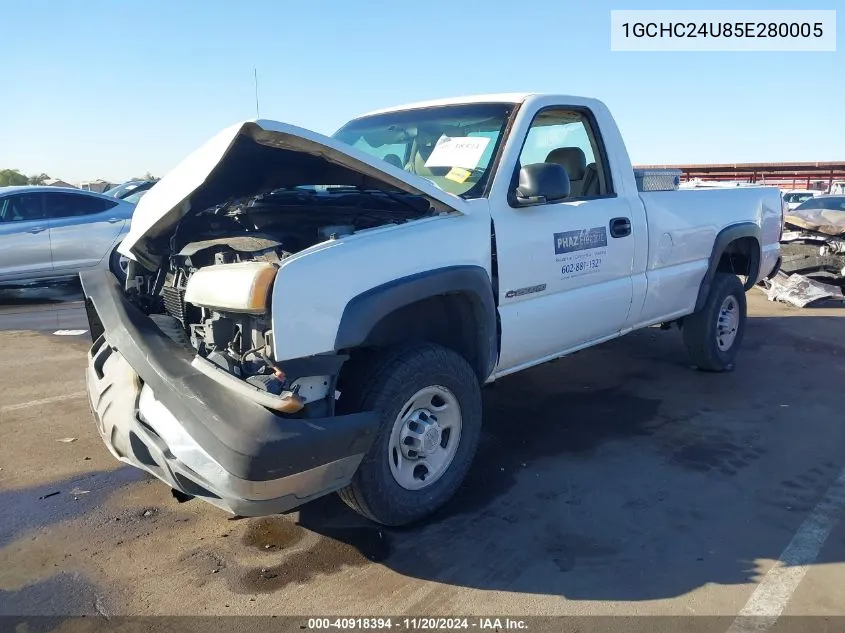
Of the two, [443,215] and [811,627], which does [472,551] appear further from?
[443,215]

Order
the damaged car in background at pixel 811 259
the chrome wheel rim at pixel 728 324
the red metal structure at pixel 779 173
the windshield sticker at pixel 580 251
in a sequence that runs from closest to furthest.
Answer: the windshield sticker at pixel 580 251
the chrome wheel rim at pixel 728 324
the damaged car in background at pixel 811 259
the red metal structure at pixel 779 173

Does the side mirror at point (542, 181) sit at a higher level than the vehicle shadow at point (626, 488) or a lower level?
higher

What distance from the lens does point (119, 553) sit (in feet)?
10.1

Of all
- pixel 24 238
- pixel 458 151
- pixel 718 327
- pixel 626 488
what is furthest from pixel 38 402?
pixel 718 327

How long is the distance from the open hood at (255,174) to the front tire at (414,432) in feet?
2.63

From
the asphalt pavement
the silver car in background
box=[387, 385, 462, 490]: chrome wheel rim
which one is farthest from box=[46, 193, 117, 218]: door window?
box=[387, 385, 462, 490]: chrome wheel rim

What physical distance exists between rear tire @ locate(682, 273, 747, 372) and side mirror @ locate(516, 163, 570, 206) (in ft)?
8.58

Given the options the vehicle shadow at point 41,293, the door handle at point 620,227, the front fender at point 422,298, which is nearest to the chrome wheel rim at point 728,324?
the door handle at point 620,227

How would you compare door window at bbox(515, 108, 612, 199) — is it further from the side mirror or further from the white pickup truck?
the side mirror

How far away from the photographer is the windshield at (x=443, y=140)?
3770 millimetres

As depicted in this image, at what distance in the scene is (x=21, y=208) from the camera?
863 centimetres

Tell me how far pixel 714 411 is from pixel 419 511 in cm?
272

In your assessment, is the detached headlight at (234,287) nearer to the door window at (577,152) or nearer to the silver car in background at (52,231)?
the door window at (577,152)

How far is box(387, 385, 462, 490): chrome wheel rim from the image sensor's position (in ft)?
10.4
